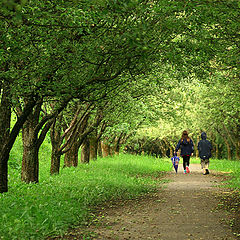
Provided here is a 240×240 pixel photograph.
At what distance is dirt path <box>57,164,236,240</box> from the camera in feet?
22.2

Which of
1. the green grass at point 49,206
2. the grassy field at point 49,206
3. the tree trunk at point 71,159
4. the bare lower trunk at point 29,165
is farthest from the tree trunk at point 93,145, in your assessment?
the green grass at point 49,206

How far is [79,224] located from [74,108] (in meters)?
11.0

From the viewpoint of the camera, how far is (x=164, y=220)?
8188mm

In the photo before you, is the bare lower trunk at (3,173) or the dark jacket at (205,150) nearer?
the bare lower trunk at (3,173)

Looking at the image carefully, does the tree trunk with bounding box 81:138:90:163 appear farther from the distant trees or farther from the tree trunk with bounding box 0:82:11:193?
the tree trunk with bounding box 0:82:11:193

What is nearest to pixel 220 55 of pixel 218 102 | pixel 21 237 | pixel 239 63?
pixel 239 63

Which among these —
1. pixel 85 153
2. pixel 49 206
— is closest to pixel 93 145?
pixel 85 153

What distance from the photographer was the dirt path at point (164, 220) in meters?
6.78

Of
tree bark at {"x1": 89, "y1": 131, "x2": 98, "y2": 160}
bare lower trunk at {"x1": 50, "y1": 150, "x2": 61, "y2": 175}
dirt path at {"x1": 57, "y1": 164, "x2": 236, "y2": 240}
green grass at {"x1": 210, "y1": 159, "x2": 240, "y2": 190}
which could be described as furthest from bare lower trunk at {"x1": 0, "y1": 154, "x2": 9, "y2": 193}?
tree bark at {"x1": 89, "y1": 131, "x2": 98, "y2": 160}

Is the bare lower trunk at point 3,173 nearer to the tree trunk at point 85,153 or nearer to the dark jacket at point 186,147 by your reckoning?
the dark jacket at point 186,147

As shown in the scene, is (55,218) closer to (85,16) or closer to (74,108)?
(85,16)

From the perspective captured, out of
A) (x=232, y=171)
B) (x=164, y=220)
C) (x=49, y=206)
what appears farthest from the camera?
(x=232, y=171)

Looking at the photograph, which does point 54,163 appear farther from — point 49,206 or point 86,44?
point 86,44

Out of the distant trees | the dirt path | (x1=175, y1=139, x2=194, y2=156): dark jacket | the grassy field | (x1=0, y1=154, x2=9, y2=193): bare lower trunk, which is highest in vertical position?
the distant trees
